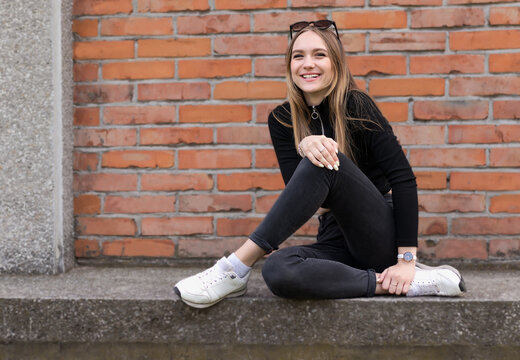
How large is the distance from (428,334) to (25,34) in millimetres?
2068

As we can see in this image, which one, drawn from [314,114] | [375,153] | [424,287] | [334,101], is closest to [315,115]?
[314,114]

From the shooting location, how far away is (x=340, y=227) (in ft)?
6.72

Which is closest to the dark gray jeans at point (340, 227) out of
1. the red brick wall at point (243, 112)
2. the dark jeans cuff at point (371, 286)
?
the dark jeans cuff at point (371, 286)

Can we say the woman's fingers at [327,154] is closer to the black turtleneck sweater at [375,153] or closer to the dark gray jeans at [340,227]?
the dark gray jeans at [340,227]

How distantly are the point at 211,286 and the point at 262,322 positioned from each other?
0.23m

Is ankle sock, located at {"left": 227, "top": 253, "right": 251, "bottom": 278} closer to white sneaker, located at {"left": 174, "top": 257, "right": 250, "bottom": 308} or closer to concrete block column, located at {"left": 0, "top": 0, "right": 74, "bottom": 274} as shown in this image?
white sneaker, located at {"left": 174, "top": 257, "right": 250, "bottom": 308}

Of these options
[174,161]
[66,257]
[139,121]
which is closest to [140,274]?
[66,257]

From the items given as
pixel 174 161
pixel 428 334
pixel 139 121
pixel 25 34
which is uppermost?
pixel 25 34

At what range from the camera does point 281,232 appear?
6.27 ft

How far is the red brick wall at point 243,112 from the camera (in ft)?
8.14

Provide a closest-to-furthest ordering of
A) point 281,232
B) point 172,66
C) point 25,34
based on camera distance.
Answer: point 281,232
point 25,34
point 172,66

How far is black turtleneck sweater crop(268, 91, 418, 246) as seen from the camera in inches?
78.3

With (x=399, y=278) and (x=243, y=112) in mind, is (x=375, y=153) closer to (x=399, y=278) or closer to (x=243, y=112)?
(x=399, y=278)

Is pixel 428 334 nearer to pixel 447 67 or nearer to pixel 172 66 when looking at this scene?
pixel 447 67
